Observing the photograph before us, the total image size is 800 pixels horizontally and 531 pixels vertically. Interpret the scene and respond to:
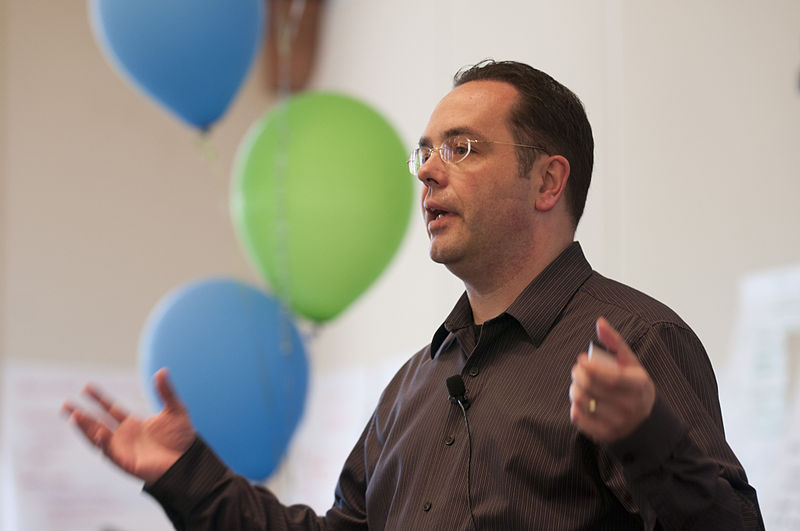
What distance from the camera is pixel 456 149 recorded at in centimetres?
138

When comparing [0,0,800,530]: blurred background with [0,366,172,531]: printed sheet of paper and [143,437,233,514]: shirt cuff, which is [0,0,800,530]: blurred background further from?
[143,437,233,514]: shirt cuff

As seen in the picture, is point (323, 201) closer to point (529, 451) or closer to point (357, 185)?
point (357, 185)

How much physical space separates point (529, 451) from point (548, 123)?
19.6 inches

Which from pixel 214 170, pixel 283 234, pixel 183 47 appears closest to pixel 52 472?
pixel 214 170

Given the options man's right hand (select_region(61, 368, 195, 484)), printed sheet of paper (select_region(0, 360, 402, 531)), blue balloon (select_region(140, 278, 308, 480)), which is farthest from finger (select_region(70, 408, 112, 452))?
printed sheet of paper (select_region(0, 360, 402, 531))

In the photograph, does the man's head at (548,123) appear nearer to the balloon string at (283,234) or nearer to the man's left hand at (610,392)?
the man's left hand at (610,392)

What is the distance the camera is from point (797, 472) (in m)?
1.82

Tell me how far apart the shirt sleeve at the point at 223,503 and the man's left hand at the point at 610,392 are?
0.58 meters

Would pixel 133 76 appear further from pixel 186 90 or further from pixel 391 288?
pixel 391 288

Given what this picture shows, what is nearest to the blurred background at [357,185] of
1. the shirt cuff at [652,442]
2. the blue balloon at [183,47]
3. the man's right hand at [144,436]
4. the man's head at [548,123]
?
the blue balloon at [183,47]

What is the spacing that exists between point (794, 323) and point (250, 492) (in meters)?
1.10

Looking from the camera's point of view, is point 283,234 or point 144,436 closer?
point 144,436

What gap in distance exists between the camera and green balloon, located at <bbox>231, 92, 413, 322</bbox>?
8.36 feet

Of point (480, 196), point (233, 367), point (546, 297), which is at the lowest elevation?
point (233, 367)
